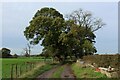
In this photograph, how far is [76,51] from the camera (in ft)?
237

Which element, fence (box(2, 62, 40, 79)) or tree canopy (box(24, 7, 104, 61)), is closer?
fence (box(2, 62, 40, 79))

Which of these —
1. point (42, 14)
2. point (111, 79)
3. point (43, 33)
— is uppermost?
point (42, 14)

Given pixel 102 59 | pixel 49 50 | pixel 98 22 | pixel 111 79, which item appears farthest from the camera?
pixel 98 22

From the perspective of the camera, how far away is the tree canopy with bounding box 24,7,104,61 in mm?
66312

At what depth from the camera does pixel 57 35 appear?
6681 centimetres

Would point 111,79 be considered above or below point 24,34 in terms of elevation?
below

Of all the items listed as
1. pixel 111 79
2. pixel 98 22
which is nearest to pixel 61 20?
pixel 98 22

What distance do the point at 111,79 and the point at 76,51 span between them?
5302 centimetres

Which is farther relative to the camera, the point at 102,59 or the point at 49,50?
the point at 49,50

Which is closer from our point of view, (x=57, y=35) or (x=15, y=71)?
(x=15, y=71)

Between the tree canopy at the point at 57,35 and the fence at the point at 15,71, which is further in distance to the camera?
the tree canopy at the point at 57,35

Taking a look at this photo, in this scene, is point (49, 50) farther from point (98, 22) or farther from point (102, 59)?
point (102, 59)

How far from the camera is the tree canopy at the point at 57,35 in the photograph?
218 feet

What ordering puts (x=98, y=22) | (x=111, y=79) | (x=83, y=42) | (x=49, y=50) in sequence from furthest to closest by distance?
(x=98, y=22), (x=83, y=42), (x=49, y=50), (x=111, y=79)
